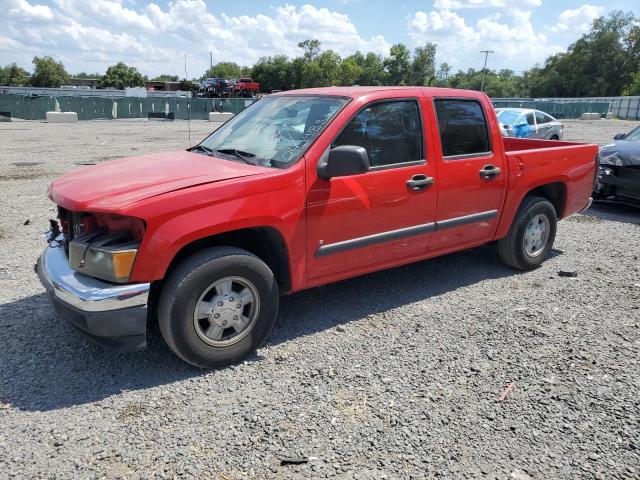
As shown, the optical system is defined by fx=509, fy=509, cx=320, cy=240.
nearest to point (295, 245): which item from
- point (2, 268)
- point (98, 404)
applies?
point (98, 404)

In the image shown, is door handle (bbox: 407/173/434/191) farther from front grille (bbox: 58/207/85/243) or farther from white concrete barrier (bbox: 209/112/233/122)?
white concrete barrier (bbox: 209/112/233/122)

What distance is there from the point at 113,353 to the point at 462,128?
3435 mm

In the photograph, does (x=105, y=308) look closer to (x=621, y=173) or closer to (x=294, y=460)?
(x=294, y=460)

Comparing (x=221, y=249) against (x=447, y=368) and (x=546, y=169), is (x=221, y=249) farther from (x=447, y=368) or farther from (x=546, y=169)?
(x=546, y=169)

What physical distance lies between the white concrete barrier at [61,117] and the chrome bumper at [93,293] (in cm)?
3085

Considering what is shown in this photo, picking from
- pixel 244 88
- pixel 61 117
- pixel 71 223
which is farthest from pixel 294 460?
pixel 244 88

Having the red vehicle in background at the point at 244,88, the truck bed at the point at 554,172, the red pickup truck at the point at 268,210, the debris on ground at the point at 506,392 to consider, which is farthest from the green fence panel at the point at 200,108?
the debris on ground at the point at 506,392

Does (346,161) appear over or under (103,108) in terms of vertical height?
under

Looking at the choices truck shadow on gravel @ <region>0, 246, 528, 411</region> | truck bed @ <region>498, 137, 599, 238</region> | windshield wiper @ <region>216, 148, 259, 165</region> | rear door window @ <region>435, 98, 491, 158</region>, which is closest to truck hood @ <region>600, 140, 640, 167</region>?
truck bed @ <region>498, 137, 599, 238</region>

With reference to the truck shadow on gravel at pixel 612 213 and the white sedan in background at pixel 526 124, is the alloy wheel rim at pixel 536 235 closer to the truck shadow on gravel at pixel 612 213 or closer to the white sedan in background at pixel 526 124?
the truck shadow on gravel at pixel 612 213

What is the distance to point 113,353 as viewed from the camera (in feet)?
11.9

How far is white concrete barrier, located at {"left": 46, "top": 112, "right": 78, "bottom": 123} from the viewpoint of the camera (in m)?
29.9

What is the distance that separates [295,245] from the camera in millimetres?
3625

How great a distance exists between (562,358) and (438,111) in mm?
2238
